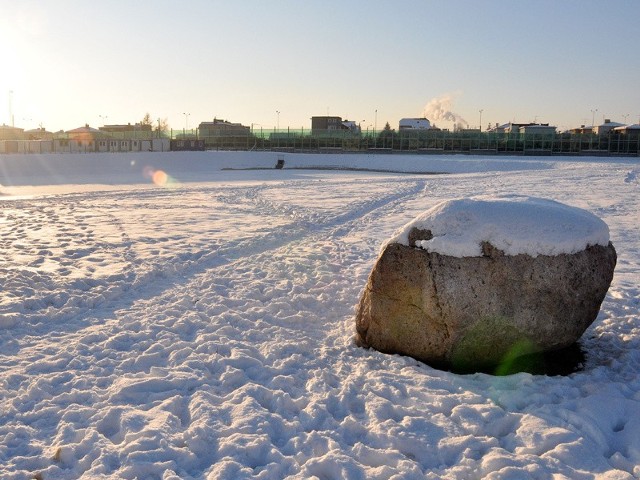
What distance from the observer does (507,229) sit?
5.94 m

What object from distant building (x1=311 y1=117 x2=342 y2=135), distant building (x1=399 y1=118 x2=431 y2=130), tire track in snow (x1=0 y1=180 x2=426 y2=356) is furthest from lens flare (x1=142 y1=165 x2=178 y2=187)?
distant building (x1=399 y1=118 x2=431 y2=130)

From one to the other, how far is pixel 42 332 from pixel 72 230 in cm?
738

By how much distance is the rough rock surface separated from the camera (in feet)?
19.2

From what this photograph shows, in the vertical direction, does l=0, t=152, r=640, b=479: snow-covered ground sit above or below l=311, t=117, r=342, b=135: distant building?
below

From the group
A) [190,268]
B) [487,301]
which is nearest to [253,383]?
[487,301]

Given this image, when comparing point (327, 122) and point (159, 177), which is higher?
point (327, 122)

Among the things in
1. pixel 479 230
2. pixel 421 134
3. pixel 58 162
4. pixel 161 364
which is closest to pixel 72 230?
pixel 161 364

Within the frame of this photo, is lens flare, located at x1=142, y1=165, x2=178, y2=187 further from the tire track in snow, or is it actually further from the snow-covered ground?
the snow-covered ground

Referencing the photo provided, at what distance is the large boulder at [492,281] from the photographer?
5855mm

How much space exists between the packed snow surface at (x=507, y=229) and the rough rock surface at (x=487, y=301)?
7cm

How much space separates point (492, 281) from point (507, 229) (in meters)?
0.56

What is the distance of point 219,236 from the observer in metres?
13.3

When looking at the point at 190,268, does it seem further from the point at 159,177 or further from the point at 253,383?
the point at 159,177

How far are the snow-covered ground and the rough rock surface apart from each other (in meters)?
0.33
